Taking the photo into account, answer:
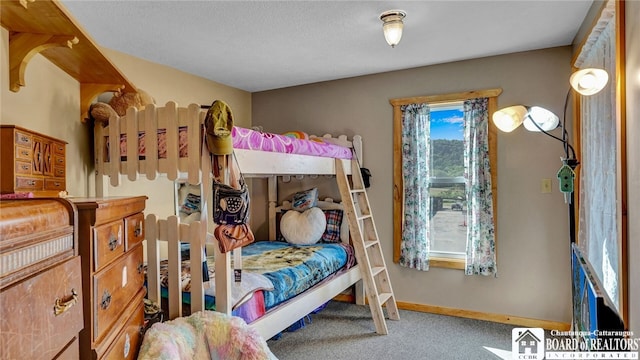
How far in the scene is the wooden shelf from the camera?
49.2 inches

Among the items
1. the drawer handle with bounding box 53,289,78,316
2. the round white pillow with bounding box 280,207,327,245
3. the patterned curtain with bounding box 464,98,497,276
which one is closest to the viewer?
the drawer handle with bounding box 53,289,78,316

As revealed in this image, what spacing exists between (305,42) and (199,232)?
1612 millimetres

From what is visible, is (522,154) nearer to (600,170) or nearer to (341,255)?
(600,170)

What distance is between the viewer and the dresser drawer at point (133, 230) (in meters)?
1.40

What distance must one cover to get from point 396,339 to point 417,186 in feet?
Answer: 4.48

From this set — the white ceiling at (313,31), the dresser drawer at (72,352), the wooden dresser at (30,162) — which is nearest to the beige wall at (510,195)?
the white ceiling at (313,31)

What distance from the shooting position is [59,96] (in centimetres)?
190

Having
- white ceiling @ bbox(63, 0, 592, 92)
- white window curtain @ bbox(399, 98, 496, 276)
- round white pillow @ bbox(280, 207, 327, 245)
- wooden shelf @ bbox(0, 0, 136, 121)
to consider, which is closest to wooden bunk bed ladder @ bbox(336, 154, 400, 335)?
white window curtain @ bbox(399, 98, 496, 276)

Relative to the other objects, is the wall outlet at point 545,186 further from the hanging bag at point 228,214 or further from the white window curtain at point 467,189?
the hanging bag at point 228,214

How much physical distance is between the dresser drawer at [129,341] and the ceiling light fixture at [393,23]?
203 cm

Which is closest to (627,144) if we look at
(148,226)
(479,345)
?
(479,345)

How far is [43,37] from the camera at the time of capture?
1.43 meters

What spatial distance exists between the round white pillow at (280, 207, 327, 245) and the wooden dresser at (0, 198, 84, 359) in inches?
109

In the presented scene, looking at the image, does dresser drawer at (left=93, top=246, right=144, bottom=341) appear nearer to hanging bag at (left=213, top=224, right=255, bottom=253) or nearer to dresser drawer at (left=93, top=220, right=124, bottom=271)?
dresser drawer at (left=93, top=220, right=124, bottom=271)
